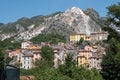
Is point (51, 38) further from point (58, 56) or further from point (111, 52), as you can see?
point (111, 52)

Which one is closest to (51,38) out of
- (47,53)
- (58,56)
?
(58,56)

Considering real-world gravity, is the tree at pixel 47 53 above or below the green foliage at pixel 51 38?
below

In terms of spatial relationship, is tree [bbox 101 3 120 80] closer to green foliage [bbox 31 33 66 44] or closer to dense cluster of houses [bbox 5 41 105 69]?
dense cluster of houses [bbox 5 41 105 69]

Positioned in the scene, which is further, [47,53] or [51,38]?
[51,38]

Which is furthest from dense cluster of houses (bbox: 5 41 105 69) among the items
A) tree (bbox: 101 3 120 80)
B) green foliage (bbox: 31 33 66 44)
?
tree (bbox: 101 3 120 80)

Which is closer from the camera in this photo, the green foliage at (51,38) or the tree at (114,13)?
the tree at (114,13)

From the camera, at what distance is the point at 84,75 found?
25016mm

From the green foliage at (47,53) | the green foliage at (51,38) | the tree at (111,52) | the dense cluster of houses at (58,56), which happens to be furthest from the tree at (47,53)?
the tree at (111,52)

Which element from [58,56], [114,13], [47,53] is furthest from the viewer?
[58,56]

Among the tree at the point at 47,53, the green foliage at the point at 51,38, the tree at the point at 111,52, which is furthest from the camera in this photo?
the green foliage at the point at 51,38

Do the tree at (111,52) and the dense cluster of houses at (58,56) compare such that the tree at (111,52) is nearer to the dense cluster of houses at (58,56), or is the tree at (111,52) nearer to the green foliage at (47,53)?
the green foliage at (47,53)

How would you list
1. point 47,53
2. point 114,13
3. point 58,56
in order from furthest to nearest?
1. point 58,56
2. point 47,53
3. point 114,13

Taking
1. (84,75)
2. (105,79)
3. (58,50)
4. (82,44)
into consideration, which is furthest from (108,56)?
(82,44)

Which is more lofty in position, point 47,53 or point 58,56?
point 47,53
